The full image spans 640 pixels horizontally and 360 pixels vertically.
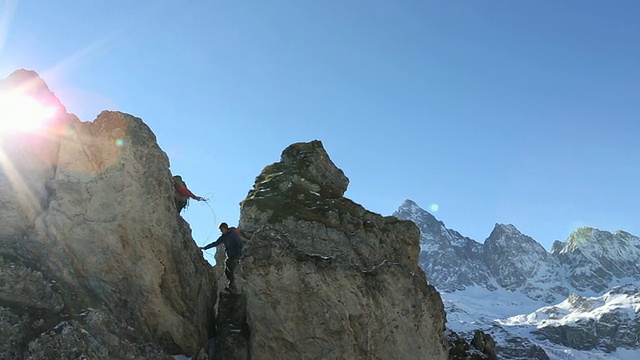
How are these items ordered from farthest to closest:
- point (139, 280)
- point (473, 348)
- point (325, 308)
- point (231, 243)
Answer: point (473, 348)
point (231, 243)
point (325, 308)
point (139, 280)

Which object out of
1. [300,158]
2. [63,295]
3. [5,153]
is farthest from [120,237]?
[300,158]

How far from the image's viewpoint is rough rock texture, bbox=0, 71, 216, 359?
20109 millimetres

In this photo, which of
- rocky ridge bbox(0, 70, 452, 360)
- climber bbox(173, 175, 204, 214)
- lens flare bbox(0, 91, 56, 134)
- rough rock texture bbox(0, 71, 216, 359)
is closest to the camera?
rough rock texture bbox(0, 71, 216, 359)

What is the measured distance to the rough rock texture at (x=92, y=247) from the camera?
66.0ft

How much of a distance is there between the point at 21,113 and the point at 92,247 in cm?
653

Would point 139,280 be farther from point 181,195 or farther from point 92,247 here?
point 181,195

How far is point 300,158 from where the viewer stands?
4922cm

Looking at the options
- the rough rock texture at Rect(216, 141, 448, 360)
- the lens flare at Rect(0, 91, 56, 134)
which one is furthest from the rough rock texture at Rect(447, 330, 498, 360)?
the lens flare at Rect(0, 91, 56, 134)

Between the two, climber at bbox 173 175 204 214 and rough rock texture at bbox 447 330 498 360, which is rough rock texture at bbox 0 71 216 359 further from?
rough rock texture at bbox 447 330 498 360

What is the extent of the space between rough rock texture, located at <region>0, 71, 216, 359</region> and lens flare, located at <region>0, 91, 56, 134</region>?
0.24 m

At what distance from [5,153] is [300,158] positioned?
1120 inches

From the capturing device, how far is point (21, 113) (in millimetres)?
24219

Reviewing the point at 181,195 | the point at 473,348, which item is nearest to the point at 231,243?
the point at 181,195

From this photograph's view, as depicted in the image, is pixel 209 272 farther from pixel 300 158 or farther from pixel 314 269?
pixel 300 158
